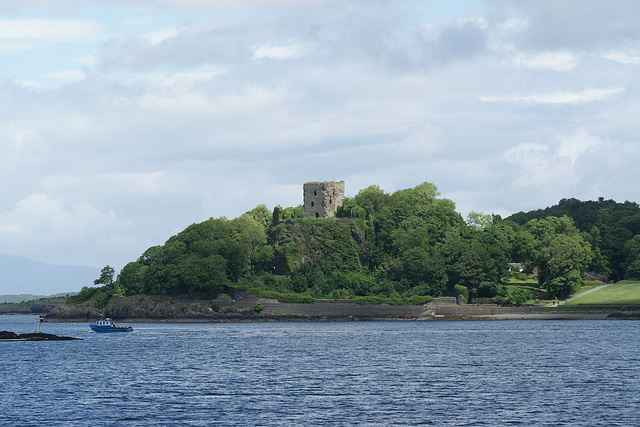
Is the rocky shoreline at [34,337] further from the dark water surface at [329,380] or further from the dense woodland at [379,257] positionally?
the dense woodland at [379,257]

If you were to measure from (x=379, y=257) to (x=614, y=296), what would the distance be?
136 ft

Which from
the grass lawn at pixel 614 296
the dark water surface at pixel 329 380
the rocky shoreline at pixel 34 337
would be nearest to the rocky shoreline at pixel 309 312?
the grass lawn at pixel 614 296

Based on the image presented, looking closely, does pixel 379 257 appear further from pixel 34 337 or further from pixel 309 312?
pixel 34 337

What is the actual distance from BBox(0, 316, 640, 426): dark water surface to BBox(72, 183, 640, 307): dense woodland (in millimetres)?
39800

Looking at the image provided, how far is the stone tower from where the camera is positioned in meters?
159

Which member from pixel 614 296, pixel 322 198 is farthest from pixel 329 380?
pixel 322 198

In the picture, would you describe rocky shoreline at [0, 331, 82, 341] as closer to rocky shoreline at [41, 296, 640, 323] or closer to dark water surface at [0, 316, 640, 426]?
dark water surface at [0, 316, 640, 426]

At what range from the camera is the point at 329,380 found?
55.4m

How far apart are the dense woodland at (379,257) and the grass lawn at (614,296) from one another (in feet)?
11.6

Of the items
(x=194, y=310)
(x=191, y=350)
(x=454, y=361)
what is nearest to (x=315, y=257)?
(x=194, y=310)

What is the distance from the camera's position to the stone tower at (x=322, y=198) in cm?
15938

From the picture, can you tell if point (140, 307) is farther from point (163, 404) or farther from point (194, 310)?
point (163, 404)

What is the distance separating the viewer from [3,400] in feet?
159

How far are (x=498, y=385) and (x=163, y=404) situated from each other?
21239mm
